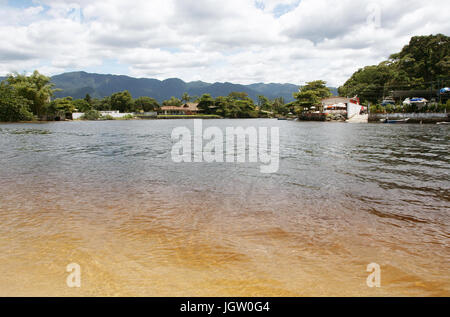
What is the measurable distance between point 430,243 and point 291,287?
2.53 metres

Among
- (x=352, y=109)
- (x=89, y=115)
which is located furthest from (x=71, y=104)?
(x=352, y=109)

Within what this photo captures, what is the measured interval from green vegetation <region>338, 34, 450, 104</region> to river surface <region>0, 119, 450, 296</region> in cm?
A: 7578

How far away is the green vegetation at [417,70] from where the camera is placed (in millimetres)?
68688

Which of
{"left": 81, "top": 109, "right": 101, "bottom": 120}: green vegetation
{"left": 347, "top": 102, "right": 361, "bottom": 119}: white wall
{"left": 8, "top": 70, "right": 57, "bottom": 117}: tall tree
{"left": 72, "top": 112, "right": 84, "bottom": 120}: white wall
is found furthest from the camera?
{"left": 81, "top": 109, "right": 101, "bottom": 120}: green vegetation

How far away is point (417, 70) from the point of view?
2896 inches

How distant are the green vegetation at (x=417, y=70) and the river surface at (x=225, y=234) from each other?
75777 mm

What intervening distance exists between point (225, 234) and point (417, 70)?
89.6 meters

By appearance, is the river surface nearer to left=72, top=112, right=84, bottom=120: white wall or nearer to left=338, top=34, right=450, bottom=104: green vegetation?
left=338, top=34, right=450, bottom=104: green vegetation

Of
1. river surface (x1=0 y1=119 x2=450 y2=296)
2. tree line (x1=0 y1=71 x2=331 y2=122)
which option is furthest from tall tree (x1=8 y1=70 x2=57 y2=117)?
river surface (x1=0 y1=119 x2=450 y2=296)

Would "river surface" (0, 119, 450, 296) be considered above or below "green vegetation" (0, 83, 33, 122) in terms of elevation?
below

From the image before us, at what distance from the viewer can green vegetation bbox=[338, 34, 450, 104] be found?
68.7m
